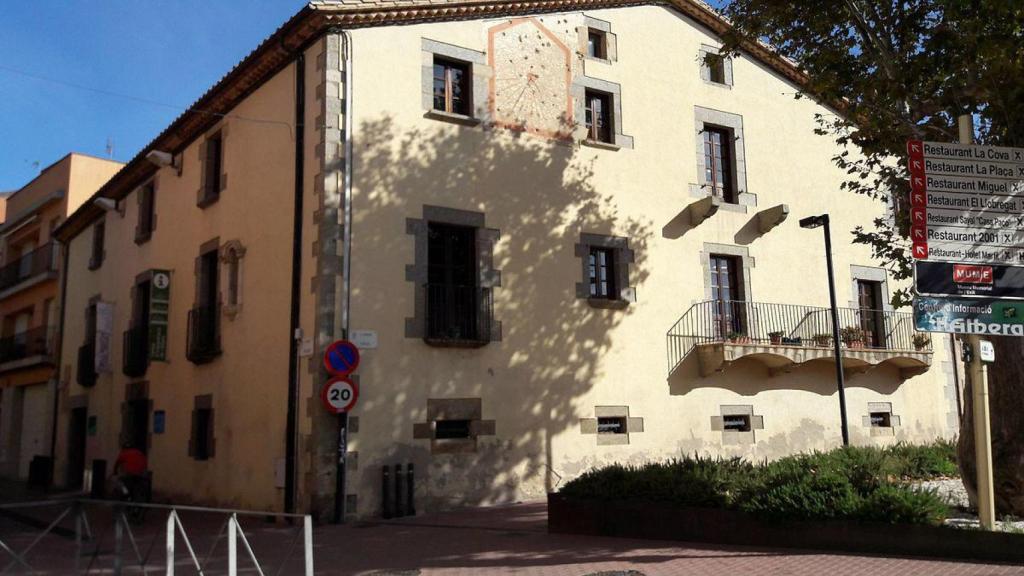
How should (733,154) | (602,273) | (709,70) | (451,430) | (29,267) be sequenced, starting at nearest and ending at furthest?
(451,430) < (602,273) < (733,154) < (709,70) < (29,267)

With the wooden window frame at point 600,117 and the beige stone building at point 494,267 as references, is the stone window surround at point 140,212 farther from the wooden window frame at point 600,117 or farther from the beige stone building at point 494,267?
the wooden window frame at point 600,117

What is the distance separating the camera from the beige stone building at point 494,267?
13953mm

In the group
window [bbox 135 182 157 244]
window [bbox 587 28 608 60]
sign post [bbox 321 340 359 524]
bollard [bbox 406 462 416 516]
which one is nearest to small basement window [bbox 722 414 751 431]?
bollard [bbox 406 462 416 516]

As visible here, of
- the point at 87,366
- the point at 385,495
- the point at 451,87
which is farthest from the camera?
the point at 87,366

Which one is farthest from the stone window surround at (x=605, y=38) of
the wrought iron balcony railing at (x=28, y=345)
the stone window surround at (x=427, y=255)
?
the wrought iron balcony railing at (x=28, y=345)

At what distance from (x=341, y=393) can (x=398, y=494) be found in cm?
181

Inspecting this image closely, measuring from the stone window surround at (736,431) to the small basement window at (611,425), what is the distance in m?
2.13

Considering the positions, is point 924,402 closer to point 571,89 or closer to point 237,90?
point 571,89

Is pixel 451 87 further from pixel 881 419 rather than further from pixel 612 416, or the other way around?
pixel 881 419

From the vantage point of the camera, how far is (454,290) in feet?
48.1

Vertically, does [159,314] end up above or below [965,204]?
above

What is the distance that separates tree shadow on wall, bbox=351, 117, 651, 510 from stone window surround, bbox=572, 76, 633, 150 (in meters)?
0.69

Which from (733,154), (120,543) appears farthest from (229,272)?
(733,154)

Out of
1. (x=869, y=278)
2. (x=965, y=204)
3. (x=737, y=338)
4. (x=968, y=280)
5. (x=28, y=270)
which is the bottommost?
(x=968, y=280)
